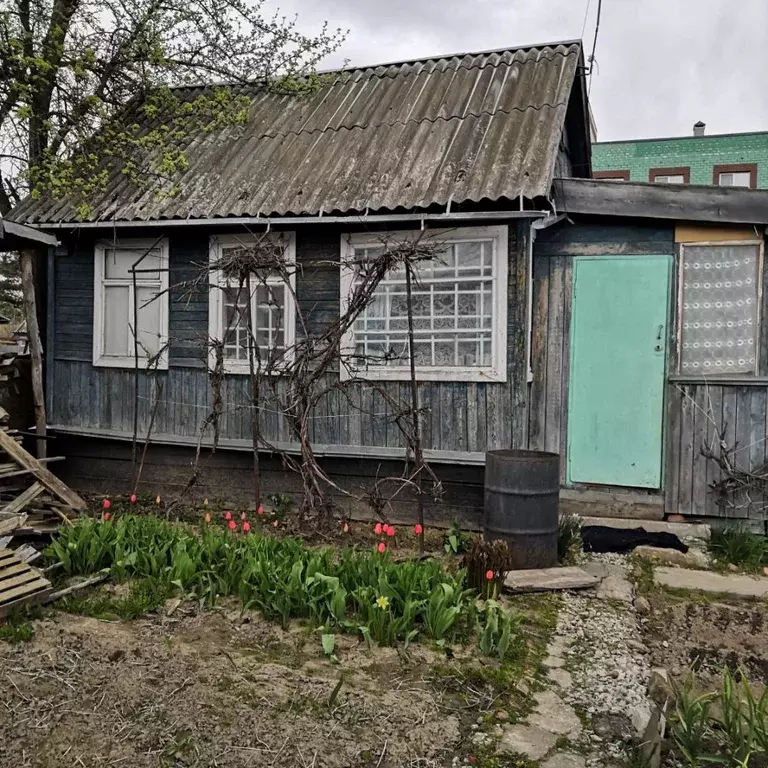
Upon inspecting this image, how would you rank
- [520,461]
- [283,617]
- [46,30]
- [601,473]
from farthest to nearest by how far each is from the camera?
[46,30] < [601,473] < [520,461] < [283,617]

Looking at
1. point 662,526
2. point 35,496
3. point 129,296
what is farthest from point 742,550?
point 129,296

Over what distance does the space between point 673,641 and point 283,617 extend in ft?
7.91

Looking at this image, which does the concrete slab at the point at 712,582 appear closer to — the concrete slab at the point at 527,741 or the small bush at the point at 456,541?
the small bush at the point at 456,541

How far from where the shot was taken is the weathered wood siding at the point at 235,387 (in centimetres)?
664

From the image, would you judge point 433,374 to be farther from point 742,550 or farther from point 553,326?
point 742,550

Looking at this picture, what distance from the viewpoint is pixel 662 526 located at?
6691mm

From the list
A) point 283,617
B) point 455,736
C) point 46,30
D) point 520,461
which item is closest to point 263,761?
point 455,736

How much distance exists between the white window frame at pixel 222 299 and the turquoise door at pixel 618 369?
9.35 ft

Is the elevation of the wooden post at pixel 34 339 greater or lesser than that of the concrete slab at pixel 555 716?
greater

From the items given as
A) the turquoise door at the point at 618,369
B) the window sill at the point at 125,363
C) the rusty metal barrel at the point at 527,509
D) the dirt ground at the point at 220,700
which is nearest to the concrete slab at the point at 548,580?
the rusty metal barrel at the point at 527,509

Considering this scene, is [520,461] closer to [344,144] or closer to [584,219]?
[584,219]

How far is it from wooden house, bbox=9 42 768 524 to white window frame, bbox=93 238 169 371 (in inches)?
0.9

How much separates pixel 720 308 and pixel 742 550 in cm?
223

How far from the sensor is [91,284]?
8.22 m
